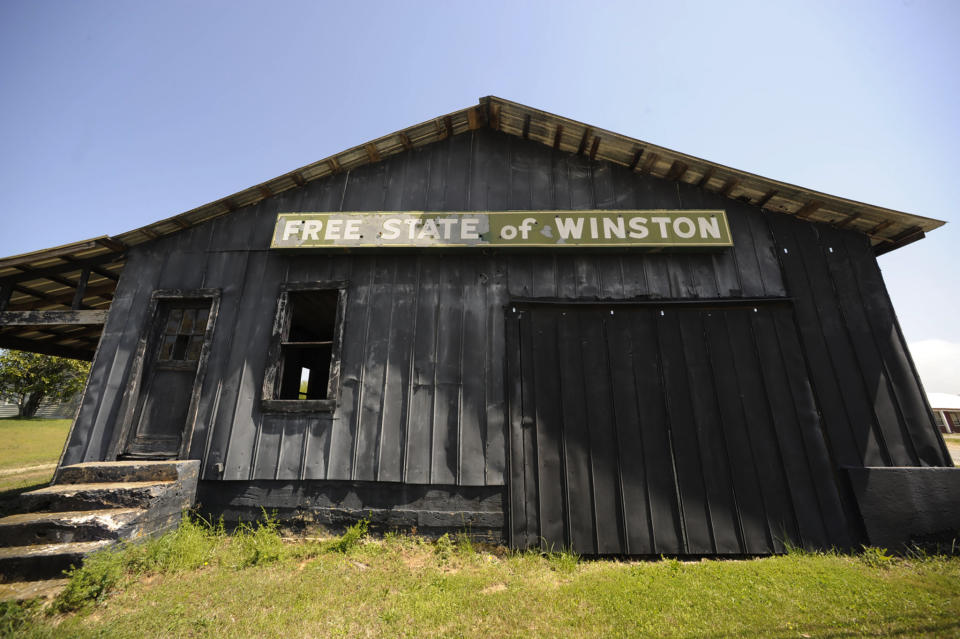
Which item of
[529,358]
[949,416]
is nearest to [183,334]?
[529,358]

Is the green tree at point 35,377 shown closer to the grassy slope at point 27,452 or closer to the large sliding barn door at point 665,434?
the grassy slope at point 27,452

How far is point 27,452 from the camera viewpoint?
1409 centimetres

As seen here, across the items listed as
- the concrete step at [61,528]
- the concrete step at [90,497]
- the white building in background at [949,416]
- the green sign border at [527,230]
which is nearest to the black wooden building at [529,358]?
the green sign border at [527,230]

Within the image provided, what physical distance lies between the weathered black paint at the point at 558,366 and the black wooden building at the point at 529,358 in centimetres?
3

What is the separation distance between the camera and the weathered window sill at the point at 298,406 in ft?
17.6

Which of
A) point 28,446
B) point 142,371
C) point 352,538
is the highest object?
point 142,371

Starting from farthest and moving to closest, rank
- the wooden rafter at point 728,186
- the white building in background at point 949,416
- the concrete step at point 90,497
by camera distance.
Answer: the white building in background at point 949,416, the wooden rafter at point 728,186, the concrete step at point 90,497

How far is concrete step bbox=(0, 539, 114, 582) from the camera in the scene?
3.64 metres

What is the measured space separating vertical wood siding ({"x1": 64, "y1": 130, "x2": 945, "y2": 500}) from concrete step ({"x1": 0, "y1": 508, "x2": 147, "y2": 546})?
1.21 metres

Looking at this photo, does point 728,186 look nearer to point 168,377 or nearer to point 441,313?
point 441,313

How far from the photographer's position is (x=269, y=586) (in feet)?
12.4

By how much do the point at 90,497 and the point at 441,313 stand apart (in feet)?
15.5

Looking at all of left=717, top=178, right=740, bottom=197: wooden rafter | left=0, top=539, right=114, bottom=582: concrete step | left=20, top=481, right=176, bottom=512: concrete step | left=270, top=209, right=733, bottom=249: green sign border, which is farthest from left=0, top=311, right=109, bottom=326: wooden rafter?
left=717, top=178, right=740, bottom=197: wooden rafter

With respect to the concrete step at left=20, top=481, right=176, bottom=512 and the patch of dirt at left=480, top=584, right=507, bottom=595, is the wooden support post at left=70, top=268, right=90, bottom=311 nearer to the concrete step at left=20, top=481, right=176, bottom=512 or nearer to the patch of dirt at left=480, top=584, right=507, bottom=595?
the concrete step at left=20, top=481, right=176, bottom=512
